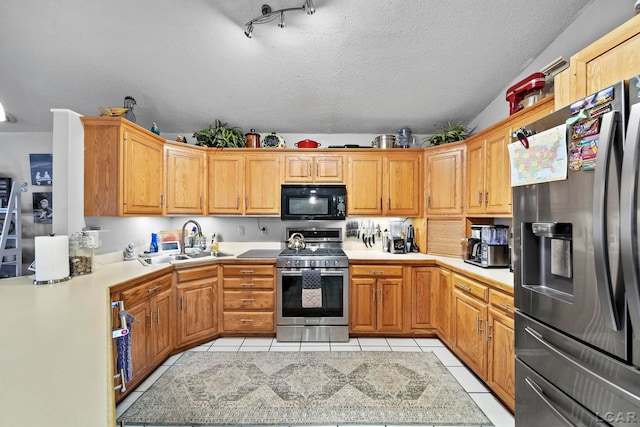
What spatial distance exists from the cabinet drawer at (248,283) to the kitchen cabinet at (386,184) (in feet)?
4.31

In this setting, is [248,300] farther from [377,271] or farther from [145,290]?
[377,271]

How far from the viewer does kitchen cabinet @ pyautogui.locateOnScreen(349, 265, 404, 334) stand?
286 centimetres

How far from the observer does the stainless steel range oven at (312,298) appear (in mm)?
2793

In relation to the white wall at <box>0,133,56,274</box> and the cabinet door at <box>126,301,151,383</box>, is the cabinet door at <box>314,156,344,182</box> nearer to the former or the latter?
the cabinet door at <box>126,301,151,383</box>

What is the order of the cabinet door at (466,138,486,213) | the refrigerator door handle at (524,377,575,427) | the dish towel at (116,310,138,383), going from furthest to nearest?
the cabinet door at (466,138,486,213)
the dish towel at (116,310,138,383)
the refrigerator door handle at (524,377,575,427)


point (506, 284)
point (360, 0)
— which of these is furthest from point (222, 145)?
point (506, 284)

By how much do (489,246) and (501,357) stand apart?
937 millimetres

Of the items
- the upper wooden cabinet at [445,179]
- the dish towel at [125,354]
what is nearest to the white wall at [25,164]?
the dish towel at [125,354]

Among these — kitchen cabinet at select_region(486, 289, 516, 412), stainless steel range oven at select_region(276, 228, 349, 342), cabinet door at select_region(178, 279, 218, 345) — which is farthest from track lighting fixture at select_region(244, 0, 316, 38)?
kitchen cabinet at select_region(486, 289, 516, 412)

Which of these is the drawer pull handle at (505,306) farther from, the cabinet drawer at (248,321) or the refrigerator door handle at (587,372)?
the cabinet drawer at (248,321)

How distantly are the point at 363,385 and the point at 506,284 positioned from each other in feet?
4.46

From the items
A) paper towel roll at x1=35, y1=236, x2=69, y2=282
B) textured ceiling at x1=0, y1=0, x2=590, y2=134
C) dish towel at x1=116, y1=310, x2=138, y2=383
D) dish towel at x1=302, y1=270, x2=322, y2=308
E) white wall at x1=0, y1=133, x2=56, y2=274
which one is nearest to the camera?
dish towel at x1=116, y1=310, x2=138, y2=383

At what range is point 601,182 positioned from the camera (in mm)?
902

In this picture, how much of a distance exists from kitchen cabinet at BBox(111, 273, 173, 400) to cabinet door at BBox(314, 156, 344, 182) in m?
2.01
